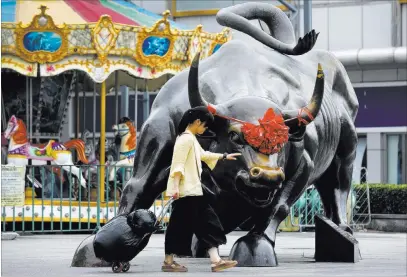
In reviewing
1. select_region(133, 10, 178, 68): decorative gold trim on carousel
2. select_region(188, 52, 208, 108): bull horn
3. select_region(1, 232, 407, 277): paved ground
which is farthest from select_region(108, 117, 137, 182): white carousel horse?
select_region(188, 52, 208, 108): bull horn

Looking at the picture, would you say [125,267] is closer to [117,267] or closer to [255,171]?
[117,267]

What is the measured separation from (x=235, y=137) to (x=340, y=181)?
3.85m

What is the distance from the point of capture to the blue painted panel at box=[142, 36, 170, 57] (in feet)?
73.7

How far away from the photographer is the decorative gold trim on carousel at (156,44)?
73.2 ft

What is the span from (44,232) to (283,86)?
10.2m

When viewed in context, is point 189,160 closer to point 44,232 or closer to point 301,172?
point 301,172

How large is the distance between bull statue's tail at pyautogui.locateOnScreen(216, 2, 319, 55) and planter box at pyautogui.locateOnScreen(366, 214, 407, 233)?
12.4 metres

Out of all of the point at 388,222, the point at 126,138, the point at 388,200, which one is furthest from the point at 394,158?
the point at 126,138

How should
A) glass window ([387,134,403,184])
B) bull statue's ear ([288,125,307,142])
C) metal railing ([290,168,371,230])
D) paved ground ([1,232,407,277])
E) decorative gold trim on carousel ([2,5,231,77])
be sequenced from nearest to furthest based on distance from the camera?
1. paved ground ([1,232,407,277])
2. bull statue's ear ([288,125,307,142])
3. decorative gold trim on carousel ([2,5,231,77])
4. metal railing ([290,168,371,230])
5. glass window ([387,134,403,184])

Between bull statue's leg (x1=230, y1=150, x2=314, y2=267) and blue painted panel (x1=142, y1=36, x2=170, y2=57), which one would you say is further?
blue painted panel (x1=142, y1=36, x2=170, y2=57)

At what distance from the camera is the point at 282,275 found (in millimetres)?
9391

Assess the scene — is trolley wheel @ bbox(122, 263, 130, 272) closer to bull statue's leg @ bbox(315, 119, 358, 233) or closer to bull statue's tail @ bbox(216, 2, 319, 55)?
bull statue's tail @ bbox(216, 2, 319, 55)

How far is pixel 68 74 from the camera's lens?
80.5 feet

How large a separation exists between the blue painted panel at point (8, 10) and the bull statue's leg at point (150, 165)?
38.4ft
